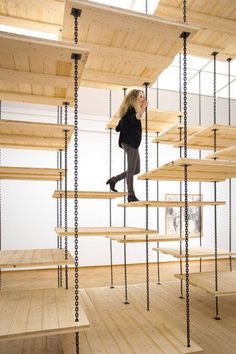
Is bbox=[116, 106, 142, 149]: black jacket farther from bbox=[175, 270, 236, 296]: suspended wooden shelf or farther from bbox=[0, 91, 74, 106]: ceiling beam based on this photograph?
bbox=[175, 270, 236, 296]: suspended wooden shelf

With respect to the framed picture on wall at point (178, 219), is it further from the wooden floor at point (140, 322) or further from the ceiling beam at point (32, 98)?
the ceiling beam at point (32, 98)

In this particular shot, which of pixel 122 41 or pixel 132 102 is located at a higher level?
pixel 122 41

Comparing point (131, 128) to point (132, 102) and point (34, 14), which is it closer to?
point (132, 102)

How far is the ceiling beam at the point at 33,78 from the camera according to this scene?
2756 mm

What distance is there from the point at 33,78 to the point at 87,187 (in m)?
5.75

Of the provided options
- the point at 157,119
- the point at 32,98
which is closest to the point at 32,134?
the point at 32,98

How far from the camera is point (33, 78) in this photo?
2.84 m

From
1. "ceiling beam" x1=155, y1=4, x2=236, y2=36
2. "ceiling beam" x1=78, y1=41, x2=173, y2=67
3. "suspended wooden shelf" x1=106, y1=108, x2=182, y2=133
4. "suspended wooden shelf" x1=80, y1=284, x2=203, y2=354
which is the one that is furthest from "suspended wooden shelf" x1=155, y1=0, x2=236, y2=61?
"suspended wooden shelf" x1=80, y1=284, x2=203, y2=354

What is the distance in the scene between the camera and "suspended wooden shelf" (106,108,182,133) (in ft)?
16.6

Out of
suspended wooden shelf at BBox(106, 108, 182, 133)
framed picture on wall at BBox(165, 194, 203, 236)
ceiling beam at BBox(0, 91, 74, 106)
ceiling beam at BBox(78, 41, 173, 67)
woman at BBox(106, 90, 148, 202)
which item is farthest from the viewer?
framed picture on wall at BBox(165, 194, 203, 236)

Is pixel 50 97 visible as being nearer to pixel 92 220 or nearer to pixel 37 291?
pixel 37 291

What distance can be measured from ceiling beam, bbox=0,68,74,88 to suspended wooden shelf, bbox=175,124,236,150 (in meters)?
2.17

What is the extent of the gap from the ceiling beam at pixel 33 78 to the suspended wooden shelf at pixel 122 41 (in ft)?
1.14

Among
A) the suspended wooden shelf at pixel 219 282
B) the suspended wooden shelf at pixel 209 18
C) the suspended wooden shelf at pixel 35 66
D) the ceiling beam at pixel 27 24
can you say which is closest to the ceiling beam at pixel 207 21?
the suspended wooden shelf at pixel 209 18
